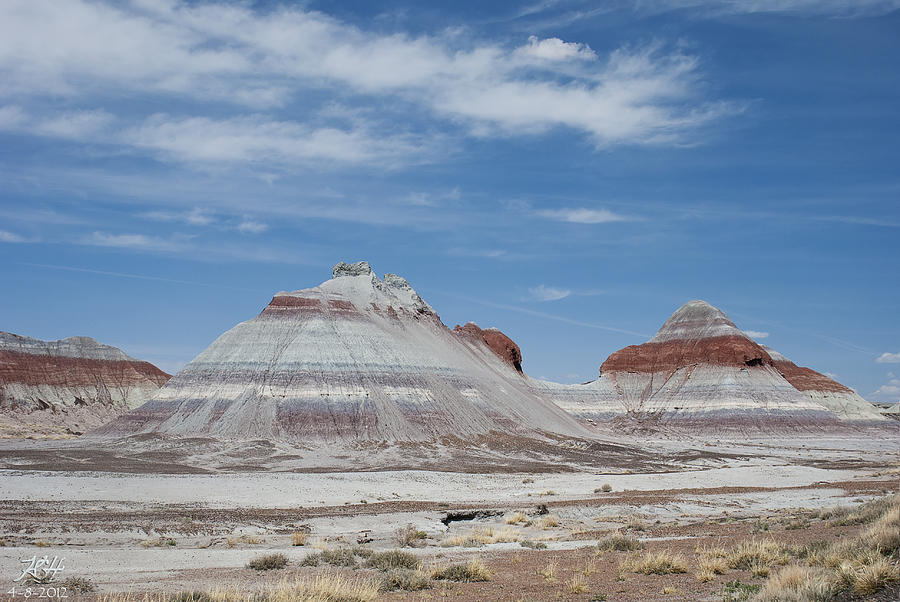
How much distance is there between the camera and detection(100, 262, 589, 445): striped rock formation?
71250mm

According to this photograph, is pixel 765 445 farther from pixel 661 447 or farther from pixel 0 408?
pixel 0 408

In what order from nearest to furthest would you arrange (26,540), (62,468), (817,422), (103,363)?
(26,540)
(62,468)
(817,422)
(103,363)

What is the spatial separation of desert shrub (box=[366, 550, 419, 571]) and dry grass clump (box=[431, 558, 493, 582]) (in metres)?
1.44

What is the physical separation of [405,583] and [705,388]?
112029 millimetres

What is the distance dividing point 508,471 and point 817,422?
7290cm

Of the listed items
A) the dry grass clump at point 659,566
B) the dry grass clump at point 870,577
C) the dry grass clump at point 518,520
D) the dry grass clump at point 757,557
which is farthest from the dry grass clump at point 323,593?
the dry grass clump at point 518,520

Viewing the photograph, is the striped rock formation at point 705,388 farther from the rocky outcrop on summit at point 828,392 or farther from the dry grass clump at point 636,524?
the dry grass clump at point 636,524

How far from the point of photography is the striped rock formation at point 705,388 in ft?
358

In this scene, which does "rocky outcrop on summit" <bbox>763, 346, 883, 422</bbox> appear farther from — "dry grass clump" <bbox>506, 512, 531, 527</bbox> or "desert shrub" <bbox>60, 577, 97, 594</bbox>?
"desert shrub" <bbox>60, 577, 97, 594</bbox>

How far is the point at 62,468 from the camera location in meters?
44.8

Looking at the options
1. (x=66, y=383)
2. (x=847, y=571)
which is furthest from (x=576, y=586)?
(x=66, y=383)

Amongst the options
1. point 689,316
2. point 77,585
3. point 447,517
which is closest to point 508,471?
point 447,517

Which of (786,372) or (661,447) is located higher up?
(786,372)

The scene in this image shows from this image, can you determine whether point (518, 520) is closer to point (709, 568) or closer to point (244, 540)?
point (244, 540)
